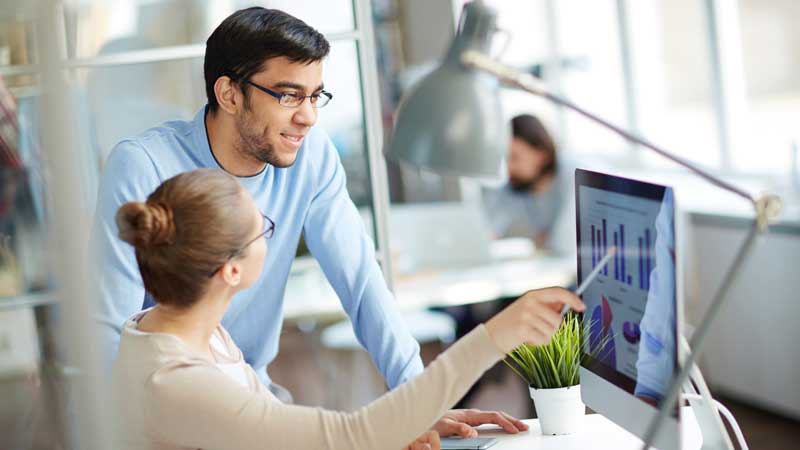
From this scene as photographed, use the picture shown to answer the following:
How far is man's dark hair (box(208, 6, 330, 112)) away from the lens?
1826 millimetres

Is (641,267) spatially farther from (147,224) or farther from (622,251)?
(147,224)

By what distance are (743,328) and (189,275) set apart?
3349mm

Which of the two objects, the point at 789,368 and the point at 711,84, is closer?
the point at 789,368

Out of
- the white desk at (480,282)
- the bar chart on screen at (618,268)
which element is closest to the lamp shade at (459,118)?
the bar chart on screen at (618,268)

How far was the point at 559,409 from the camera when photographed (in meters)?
1.93

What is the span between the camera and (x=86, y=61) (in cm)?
203

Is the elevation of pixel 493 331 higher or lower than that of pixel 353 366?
higher

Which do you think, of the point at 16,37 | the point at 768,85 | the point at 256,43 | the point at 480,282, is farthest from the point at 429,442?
the point at 768,85

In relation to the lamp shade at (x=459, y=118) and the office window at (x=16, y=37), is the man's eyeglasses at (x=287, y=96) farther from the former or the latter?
the office window at (x=16, y=37)

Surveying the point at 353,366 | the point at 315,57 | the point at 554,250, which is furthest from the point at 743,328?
the point at 315,57

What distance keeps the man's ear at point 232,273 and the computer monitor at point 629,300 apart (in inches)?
22.9

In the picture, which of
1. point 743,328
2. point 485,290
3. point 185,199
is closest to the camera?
point 185,199

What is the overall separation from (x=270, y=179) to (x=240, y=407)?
22.6 inches

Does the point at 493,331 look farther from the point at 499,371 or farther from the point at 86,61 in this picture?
the point at 499,371
